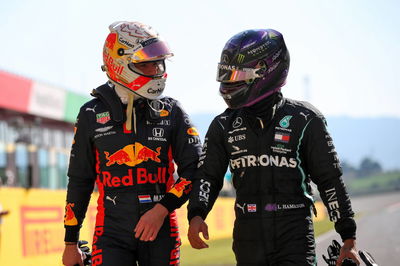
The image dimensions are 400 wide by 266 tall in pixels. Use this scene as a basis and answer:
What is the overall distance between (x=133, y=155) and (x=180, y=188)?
42cm

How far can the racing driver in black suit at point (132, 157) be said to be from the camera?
5633 mm

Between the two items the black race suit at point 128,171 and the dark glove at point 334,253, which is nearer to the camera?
the dark glove at point 334,253

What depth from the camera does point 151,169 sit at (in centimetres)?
582

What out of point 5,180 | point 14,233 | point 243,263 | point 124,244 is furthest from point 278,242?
point 5,180

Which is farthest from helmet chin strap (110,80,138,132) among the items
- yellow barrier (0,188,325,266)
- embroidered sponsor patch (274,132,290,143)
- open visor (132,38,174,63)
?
yellow barrier (0,188,325,266)

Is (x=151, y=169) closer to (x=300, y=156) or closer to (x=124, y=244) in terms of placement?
(x=124, y=244)

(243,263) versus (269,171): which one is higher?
(269,171)

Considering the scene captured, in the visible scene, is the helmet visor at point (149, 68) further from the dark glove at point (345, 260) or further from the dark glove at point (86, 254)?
the dark glove at point (345, 260)

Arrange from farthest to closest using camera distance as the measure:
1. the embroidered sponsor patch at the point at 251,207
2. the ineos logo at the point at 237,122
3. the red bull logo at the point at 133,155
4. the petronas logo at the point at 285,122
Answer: the red bull logo at the point at 133,155 → the ineos logo at the point at 237,122 → the petronas logo at the point at 285,122 → the embroidered sponsor patch at the point at 251,207

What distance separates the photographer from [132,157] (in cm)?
584

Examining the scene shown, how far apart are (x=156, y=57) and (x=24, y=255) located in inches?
280

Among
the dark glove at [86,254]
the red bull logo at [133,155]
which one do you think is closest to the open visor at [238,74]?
the red bull logo at [133,155]

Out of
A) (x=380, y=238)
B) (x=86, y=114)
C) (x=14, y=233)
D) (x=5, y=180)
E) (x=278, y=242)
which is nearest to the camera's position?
(x=278, y=242)

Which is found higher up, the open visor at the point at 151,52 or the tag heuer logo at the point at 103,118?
the open visor at the point at 151,52
